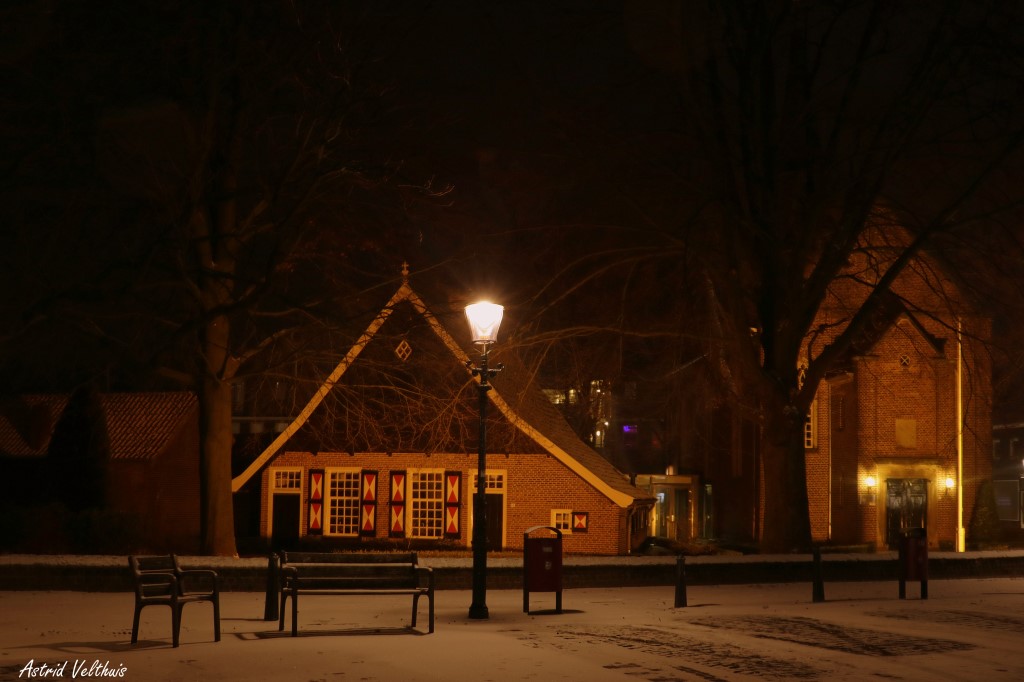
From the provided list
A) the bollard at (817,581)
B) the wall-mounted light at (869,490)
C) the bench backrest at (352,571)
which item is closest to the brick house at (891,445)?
the wall-mounted light at (869,490)

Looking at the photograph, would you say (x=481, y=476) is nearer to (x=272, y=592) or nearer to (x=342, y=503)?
(x=272, y=592)

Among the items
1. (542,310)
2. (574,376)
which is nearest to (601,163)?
(542,310)

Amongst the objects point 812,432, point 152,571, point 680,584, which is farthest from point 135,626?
point 812,432

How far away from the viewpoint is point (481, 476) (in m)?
15.0

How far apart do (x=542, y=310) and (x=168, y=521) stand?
2664 cm

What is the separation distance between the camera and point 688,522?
4691 centimetres

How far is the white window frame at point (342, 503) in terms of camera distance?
34.2m

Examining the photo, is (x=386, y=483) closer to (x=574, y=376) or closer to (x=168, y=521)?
(x=574, y=376)

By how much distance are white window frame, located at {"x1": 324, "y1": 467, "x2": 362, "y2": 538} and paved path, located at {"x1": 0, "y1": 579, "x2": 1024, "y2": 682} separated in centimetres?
1676

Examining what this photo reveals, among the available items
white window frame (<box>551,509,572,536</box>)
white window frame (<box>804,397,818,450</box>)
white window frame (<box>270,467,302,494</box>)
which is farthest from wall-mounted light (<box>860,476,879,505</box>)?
white window frame (<box>270,467,302,494</box>)

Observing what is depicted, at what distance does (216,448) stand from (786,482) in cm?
1136

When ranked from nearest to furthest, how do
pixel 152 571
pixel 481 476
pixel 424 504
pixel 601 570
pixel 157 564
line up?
pixel 152 571
pixel 157 564
pixel 481 476
pixel 601 570
pixel 424 504

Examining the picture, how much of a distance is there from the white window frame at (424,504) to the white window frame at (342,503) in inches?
62.1

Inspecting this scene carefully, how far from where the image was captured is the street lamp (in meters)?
14.6
